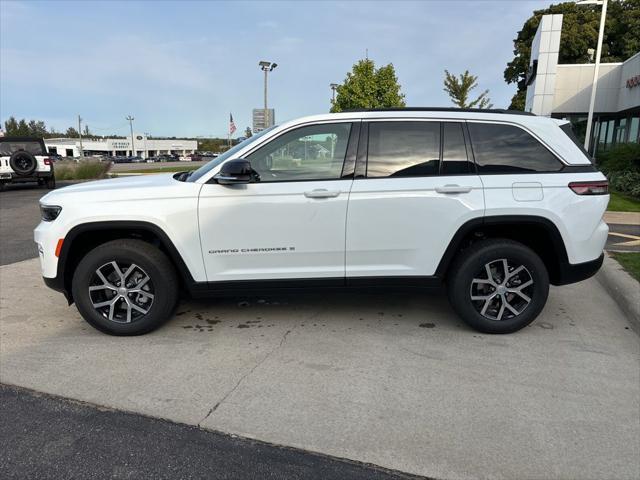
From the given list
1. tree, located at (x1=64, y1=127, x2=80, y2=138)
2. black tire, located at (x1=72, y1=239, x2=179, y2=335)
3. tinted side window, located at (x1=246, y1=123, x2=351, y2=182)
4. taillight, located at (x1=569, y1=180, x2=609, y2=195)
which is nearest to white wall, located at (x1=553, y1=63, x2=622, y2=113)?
taillight, located at (x1=569, y1=180, x2=609, y2=195)

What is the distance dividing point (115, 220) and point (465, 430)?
9.68 ft

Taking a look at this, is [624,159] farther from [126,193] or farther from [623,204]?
[126,193]

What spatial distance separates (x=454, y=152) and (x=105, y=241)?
9.99 feet

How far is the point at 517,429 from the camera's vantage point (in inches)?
105

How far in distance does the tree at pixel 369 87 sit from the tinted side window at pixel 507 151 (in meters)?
23.1

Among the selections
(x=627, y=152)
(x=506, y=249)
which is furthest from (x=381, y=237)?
(x=627, y=152)

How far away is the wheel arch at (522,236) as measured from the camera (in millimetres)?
3756

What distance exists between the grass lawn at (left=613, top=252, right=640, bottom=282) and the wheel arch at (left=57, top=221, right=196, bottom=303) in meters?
4.80

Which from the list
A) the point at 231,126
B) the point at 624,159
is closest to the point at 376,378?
the point at 624,159

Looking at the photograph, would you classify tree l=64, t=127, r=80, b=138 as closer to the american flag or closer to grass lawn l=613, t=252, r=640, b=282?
the american flag

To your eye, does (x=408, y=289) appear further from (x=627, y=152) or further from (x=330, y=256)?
(x=627, y=152)

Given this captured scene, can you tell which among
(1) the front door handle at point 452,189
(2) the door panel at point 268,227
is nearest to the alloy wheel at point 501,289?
(1) the front door handle at point 452,189

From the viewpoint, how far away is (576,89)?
2380cm

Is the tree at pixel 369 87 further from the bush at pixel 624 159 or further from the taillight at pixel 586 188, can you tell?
the taillight at pixel 586 188
